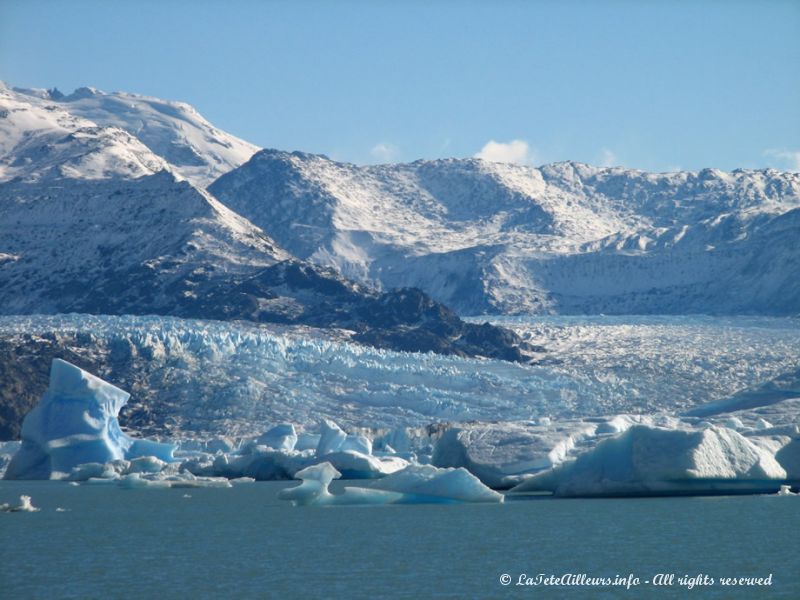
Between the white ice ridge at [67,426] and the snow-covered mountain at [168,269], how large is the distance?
79837 millimetres

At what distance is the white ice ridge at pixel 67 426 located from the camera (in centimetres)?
6694

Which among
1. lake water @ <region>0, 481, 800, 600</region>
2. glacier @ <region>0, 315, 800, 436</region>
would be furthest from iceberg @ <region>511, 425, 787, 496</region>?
glacier @ <region>0, 315, 800, 436</region>

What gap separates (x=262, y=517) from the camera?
145 feet

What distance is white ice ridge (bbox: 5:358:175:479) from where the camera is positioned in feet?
220

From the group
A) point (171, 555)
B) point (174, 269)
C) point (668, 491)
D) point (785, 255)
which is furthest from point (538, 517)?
point (785, 255)

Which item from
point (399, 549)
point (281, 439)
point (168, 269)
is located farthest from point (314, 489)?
point (168, 269)

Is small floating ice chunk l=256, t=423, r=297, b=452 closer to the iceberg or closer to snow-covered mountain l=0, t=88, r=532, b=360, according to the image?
the iceberg

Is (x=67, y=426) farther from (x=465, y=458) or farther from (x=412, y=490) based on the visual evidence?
(x=412, y=490)

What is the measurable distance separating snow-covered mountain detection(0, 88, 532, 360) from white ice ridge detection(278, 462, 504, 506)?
9989 cm

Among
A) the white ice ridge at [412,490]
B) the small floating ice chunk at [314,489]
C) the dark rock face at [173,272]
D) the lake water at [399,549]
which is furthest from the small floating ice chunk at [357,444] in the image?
the dark rock face at [173,272]

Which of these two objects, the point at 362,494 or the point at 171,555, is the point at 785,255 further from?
the point at 171,555

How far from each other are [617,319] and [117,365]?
205 ft

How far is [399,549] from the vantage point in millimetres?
34156

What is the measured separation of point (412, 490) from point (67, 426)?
97.6ft
